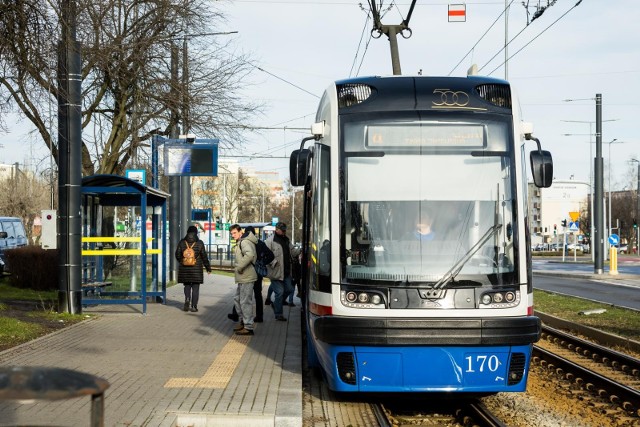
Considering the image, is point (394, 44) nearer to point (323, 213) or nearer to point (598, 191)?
point (323, 213)

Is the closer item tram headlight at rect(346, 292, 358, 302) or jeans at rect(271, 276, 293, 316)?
tram headlight at rect(346, 292, 358, 302)

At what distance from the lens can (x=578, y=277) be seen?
37.8 meters

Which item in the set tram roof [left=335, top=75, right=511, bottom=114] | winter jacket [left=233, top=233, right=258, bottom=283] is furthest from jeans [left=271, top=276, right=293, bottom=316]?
tram roof [left=335, top=75, right=511, bottom=114]

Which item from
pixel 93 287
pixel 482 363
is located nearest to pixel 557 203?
pixel 93 287

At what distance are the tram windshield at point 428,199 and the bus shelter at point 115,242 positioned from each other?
8.10m

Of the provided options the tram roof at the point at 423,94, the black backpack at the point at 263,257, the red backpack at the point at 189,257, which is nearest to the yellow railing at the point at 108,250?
the red backpack at the point at 189,257

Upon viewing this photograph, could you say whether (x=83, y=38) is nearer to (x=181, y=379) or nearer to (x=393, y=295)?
(x=181, y=379)

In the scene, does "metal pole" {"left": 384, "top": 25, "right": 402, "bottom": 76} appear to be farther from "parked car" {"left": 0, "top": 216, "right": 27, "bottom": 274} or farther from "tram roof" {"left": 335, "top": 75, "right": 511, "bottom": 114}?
"parked car" {"left": 0, "top": 216, "right": 27, "bottom": 274}

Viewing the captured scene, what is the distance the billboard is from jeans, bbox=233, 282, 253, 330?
374 inches

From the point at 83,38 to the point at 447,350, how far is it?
1313 centimetres

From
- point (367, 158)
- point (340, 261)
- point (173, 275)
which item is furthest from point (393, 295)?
point (173, 275)

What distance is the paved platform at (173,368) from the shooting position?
7.72 meters

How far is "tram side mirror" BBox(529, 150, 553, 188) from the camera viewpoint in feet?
29.4

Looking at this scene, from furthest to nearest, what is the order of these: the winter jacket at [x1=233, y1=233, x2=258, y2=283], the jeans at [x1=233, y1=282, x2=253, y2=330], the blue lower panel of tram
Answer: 1. the jeans at [x1=233, y1=282, x2=253, y2=330]
2. the winter jacket at [x1=233, y1=233, x2=258, y2=283]
3. the blue lower panel of tram
